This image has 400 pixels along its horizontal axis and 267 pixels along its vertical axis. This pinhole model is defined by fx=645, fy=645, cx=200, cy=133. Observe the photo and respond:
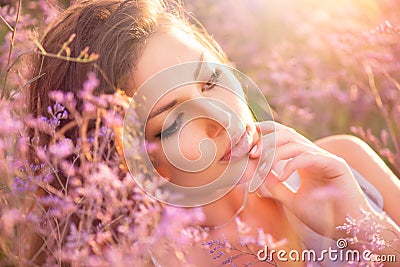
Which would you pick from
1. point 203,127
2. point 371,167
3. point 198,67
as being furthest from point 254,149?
point 371,167

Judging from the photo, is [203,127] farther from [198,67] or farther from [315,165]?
[315,165]

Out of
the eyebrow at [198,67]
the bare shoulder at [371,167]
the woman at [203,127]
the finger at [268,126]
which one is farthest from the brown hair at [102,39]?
the bare shoulder at [371,167]

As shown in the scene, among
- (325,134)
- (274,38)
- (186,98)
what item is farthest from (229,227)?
(274,38)

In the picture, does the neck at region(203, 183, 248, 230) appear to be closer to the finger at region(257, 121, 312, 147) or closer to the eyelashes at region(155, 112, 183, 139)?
the finger at region(257, 121, 312, 147)

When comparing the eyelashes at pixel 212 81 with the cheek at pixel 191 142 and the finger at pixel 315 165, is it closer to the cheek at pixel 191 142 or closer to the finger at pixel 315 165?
the cheek at pixel 191 142

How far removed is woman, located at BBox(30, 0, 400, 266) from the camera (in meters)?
1.61

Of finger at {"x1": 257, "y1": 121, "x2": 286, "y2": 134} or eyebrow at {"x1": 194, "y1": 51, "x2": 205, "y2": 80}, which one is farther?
finger at {"x1": 257, "y1": 121, "x2": 286, "y2": 134}

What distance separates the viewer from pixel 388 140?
114 inches

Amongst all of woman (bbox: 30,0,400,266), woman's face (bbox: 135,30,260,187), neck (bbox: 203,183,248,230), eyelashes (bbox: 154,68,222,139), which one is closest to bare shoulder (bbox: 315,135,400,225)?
woman (bbox: 30,0,400,266)

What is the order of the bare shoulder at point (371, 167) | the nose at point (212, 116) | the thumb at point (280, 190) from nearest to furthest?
the nose at point (212, 116), the thumb at point (280, 190), the bare shoulder at point (371, 167)

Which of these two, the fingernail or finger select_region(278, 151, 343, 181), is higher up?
the fingernail

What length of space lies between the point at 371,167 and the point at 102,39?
1.02 meters

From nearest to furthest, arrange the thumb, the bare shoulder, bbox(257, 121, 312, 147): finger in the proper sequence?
bbox(257, 121, 312, 147): finger → the thumb → the bare shoulder

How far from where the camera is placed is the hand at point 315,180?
1.65m
